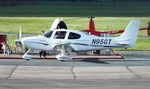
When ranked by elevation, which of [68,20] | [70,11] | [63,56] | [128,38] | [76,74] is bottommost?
[76,74]

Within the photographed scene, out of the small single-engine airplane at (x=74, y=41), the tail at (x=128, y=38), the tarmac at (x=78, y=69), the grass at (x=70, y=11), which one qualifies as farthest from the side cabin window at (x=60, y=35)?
the grass at (x=70, y=11)

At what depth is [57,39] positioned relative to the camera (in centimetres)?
2712

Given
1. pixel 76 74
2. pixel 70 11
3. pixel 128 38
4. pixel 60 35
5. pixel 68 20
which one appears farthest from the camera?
pixel 70 11

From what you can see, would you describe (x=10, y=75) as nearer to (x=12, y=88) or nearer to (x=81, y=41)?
(x=12, y=88)

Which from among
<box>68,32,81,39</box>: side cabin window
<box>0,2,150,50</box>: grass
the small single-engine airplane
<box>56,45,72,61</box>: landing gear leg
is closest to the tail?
the small single-engine airplane

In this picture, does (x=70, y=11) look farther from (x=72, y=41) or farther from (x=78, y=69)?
(x=78, y=69)

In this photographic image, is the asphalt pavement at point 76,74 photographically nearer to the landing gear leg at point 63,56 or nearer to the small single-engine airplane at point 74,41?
the landing gear leg at point 63,56

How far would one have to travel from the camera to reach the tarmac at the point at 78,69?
1975cm

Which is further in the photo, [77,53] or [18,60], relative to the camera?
[77,53]

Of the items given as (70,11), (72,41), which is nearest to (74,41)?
(72,41)

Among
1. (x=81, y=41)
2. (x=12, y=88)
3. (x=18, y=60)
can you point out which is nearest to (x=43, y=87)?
(x=12, y=88)

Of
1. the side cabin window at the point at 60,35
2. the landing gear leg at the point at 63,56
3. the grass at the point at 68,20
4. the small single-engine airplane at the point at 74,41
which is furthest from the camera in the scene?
the grass at the point at 68,20

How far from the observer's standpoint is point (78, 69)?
2208 cm

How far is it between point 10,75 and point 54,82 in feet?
8.54
